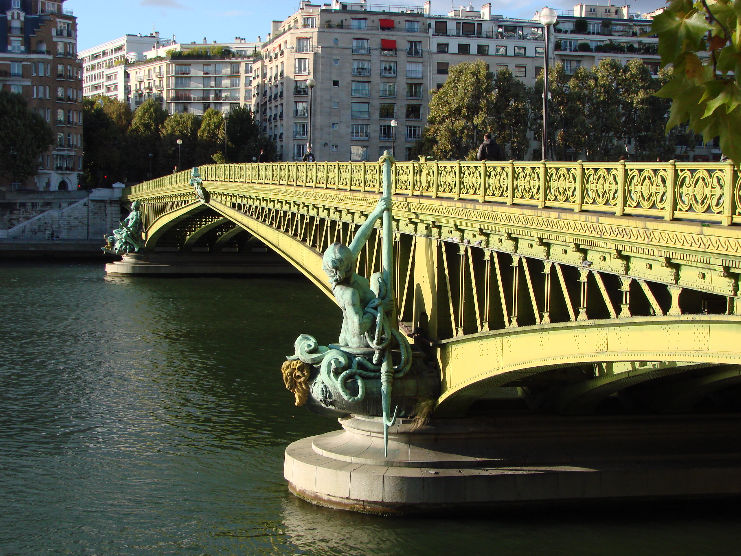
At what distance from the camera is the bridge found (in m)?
10.4

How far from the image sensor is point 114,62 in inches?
6634

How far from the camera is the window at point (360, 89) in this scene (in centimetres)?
8719

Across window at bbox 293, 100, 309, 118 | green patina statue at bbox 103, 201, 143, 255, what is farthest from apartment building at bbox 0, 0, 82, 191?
green patina statue at bbox 103, 201, 143, 255

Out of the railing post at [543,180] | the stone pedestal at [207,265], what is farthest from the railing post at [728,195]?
the stone pedestal at [207,265]

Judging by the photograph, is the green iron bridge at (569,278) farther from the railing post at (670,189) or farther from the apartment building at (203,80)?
the apartment building at (203,80)

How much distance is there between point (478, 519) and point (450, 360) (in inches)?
96.9

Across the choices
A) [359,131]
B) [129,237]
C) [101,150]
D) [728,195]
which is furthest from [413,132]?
[728,195]

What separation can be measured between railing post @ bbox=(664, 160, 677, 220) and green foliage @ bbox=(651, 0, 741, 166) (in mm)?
6171

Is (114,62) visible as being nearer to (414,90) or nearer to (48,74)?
(48,74)

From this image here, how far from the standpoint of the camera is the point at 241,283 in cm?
5409

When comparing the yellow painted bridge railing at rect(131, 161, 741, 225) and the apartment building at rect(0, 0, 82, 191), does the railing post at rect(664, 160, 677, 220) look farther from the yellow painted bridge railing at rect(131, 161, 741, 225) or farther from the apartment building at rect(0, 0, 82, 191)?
the apartment building at rect(0, 0, 82, 191)

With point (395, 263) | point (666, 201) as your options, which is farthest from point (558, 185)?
point (395, 263)

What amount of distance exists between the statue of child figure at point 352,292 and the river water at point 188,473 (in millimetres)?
2892

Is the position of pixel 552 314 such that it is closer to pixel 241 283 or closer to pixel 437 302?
pixel 437 302
